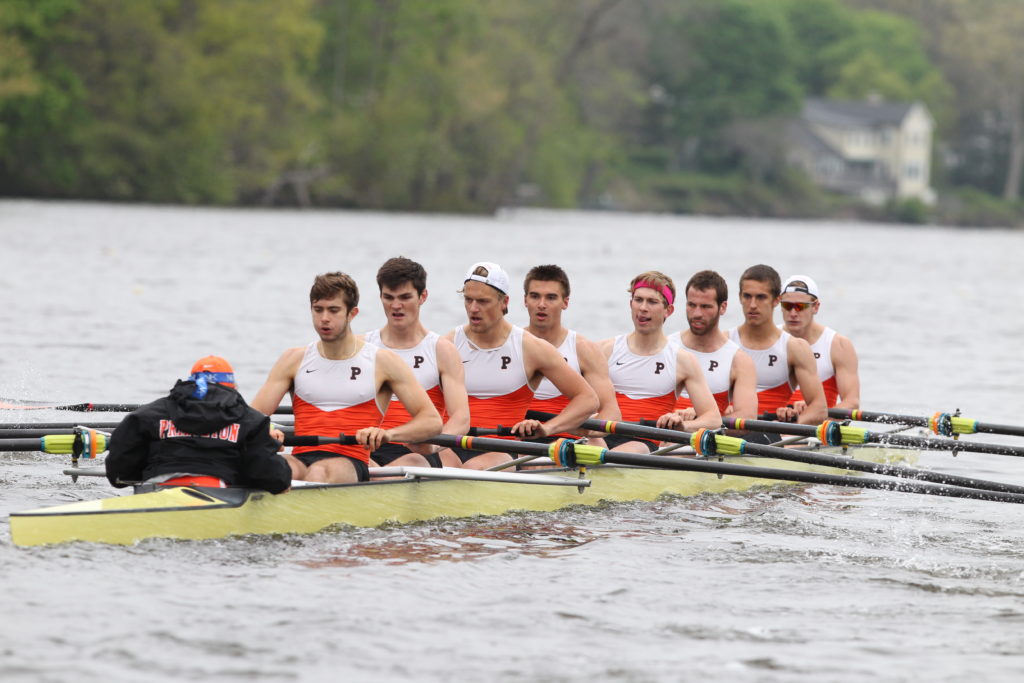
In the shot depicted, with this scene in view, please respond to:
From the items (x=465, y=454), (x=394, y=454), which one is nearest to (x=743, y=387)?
(x=465, y=454)

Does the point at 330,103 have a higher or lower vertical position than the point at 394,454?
higher

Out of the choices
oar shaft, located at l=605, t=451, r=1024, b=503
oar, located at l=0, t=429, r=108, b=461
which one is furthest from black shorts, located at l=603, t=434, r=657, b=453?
oar, located at l=0, t=429, r=108, b=461

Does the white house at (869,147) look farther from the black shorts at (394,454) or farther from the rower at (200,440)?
the rower at (200,440)

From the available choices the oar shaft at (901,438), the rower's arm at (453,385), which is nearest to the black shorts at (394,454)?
the rower's arm at (453,385)

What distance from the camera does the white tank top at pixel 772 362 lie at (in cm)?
1203

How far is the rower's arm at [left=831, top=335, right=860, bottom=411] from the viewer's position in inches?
499

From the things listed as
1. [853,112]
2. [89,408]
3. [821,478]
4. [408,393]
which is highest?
[853,112]

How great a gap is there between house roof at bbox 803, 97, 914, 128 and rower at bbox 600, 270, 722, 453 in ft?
347

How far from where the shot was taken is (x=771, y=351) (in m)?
Result: 12.1

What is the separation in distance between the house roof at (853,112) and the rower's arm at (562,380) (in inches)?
4203

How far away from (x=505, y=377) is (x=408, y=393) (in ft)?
4.25

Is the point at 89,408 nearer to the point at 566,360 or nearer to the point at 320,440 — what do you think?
the point at 320,440

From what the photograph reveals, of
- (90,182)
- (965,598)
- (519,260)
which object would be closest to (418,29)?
(90,182)

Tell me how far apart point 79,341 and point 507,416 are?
10161 mm
